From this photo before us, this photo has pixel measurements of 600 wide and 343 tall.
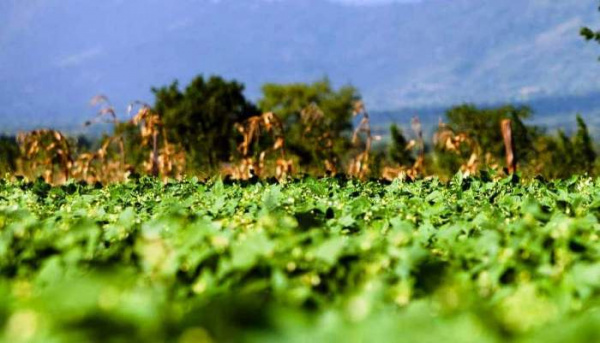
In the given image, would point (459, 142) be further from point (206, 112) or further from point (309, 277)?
point (206, 112)

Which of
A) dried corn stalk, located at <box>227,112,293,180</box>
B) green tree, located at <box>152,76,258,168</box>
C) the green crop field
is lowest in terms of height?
the green crop field

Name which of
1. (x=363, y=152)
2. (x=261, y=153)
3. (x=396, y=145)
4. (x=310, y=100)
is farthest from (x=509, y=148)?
(x=310, y=100)

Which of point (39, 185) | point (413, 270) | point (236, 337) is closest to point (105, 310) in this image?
point (236, 337)

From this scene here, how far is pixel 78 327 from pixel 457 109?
315 feet

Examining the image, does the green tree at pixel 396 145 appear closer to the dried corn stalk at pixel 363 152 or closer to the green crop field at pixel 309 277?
the dried corn stalk at pixel 363 152

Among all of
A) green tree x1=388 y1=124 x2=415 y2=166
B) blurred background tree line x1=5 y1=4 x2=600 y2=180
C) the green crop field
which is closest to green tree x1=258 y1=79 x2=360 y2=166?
blurred background tree line x1=5 y1=4 x2=600 y2=180

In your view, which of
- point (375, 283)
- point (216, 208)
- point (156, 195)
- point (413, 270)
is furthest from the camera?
point (156, 195)

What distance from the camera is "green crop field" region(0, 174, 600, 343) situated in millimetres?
2133

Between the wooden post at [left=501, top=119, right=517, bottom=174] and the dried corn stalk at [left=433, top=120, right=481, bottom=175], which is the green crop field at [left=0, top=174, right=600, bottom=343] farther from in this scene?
the dried corn stalk at [left=433, top=120, right=481, bottom=175]

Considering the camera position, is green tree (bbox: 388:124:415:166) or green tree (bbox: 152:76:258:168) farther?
green tree (bbox: 152:76:258:168)

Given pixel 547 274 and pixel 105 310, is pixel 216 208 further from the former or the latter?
pixel 105 310

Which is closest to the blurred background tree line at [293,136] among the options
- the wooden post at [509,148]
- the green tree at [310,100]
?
the green tree at [310,100]

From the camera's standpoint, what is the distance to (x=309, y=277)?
3625mm

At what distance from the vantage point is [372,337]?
2.09 m
